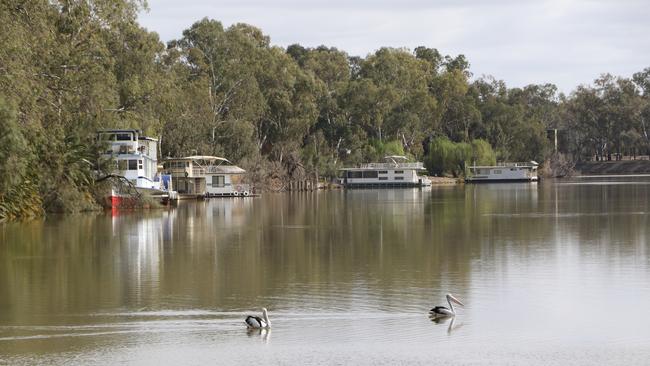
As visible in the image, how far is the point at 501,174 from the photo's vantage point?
132750 mm

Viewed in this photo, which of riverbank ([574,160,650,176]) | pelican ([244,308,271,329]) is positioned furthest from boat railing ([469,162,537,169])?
pelican ([244,308,271,329])

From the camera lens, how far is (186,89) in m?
92.0

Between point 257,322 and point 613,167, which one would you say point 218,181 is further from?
point 613,167

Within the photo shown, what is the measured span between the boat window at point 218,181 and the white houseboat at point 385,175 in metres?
32.1

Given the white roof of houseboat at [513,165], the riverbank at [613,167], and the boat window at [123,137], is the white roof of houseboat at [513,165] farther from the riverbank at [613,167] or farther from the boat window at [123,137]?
the boat window at [123,137]

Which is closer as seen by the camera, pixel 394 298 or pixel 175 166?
pixel 394 298

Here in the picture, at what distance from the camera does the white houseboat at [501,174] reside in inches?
5177

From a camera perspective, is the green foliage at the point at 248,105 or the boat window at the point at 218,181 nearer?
the green foliage at the point at 248,105

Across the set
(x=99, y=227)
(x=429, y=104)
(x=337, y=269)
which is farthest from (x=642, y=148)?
(x=337, y=269)

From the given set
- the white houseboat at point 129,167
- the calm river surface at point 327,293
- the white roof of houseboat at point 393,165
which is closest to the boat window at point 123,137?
the white houseboat at point 129,167

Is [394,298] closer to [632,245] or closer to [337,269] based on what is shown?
[337,269]

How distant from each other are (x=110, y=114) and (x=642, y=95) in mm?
124361

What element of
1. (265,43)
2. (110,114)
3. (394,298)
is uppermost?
(265,43)

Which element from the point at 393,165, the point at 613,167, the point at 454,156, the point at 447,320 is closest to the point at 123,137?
the point at 447,320
